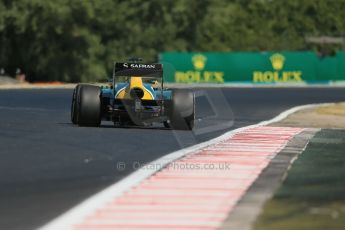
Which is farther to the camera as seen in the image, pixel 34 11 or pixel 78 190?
pixel 34 11

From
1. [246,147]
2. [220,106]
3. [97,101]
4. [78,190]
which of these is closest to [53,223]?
[78,190]

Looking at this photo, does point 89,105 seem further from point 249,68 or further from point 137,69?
point 249,68

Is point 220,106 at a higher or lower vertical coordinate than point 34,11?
lower

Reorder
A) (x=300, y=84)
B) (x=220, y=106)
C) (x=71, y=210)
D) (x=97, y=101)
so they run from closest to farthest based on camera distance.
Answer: (x=71, y=210)
(x=97, y=101)
(x=220, y=106)
(x=300, y=84)

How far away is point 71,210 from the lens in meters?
10.4

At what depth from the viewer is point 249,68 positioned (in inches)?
2499

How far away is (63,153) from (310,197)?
6382 millimetres

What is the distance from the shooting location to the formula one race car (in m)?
22.5

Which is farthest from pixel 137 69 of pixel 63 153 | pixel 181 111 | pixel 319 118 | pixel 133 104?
pixel 319 118

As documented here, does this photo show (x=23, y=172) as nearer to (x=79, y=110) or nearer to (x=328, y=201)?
(x=328, y=201)

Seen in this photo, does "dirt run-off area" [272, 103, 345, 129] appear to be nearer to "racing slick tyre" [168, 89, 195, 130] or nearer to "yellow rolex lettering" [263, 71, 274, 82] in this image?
"racing slick tyre" [168, 89, 195, 130]

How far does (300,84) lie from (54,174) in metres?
50.1

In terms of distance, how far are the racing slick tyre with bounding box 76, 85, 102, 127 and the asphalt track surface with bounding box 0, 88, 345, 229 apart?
0.34m

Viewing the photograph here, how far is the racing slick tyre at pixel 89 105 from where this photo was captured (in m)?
22.5
